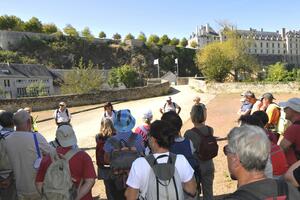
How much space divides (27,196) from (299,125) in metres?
3.41

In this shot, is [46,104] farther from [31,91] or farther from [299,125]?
[299,125]

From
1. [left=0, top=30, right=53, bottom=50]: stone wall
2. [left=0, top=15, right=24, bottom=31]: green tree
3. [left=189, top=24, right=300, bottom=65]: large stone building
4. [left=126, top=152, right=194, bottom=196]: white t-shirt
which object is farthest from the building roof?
[left=189, top=24, right=300, bottom=65]: large stone building

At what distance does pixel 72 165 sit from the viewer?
3.91 m

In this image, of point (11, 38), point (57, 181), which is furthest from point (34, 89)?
point (57, 181)

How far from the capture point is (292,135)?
167 inches

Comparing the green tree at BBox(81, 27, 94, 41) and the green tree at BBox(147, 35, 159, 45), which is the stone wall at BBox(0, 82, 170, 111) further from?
the green tree at BBox(147, 35, 159, 45)

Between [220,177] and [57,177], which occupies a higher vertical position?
[57,177]

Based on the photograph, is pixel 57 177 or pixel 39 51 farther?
pixel 39 51

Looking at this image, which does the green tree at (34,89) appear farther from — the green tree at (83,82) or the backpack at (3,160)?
the backpack at (3,160)

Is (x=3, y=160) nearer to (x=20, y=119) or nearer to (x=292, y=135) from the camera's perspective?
(x=20, y=119)

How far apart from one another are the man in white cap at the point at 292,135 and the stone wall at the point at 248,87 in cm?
3652

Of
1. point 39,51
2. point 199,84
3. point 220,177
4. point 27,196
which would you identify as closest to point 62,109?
point 220,177

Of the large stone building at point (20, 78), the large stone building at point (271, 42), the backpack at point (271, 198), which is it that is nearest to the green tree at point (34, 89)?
the large stone building at point (20, 78)

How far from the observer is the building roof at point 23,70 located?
2491 inches
